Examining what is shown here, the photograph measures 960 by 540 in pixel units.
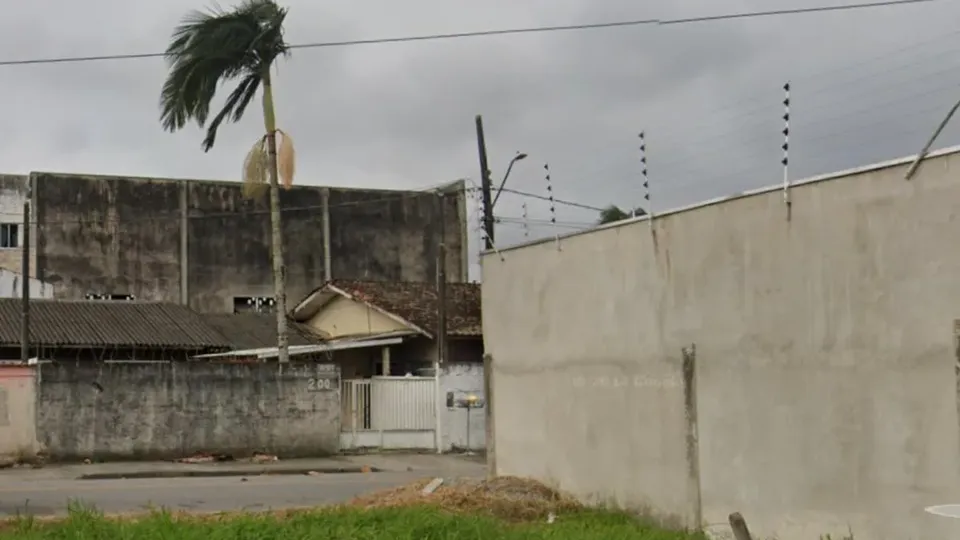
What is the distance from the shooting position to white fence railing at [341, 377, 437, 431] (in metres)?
28.0

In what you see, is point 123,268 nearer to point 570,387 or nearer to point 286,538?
point 570,387

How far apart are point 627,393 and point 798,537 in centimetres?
317

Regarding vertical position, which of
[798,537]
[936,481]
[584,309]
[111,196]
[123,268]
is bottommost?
[798,537]

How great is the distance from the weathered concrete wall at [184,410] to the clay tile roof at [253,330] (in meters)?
8.16

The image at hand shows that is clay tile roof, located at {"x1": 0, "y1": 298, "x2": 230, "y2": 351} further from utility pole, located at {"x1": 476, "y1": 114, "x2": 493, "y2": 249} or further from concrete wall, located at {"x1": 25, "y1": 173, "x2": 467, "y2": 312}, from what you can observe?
utility pole, located at {"x1": 476, "y1": 114, "x2": 493, "y2": 249}

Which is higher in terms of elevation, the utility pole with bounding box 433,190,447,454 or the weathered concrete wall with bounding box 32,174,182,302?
the weathered concrete wall with bounding box 32,174,182,302

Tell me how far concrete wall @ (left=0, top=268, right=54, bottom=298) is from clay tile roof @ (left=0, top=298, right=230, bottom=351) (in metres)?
2.92

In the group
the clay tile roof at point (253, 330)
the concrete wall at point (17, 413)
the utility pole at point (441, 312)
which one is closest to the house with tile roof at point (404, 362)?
the utility pole at point (441, 312)

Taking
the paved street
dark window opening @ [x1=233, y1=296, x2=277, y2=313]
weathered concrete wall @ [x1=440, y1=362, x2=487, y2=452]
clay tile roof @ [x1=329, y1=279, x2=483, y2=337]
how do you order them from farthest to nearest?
dark window opening @ [x1=233, y1=296, x2=277, y2=313]
clay tile roof @ [x1=329, y1=279, x2=483, y2=337]
weathered concrete wall @ [x1=440, y1=362, x2=487, y2=452]
the paved street

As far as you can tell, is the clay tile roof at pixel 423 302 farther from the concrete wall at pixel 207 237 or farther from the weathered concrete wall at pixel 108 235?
the weathered concrete wall at pixel 108 235

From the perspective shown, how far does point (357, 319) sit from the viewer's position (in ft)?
114

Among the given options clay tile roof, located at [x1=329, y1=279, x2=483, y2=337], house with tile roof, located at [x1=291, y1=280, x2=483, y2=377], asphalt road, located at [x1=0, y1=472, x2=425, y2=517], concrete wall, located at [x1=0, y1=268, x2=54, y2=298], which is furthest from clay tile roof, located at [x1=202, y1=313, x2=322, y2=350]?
asphalt road, located at [x1=0, y1=472, x2=425, y2=517]

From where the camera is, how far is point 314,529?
943cm

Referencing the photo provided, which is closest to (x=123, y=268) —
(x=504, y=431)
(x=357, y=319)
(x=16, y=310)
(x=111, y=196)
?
(x=111, y=196)
